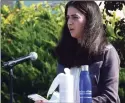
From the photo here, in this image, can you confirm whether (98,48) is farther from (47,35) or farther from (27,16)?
(27,16)

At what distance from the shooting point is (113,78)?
102 inches

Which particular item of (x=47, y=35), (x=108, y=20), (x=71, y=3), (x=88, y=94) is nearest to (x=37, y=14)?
(x=47, y=35)

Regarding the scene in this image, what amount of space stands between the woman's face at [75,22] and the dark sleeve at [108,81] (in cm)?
19

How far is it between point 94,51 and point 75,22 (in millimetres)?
185

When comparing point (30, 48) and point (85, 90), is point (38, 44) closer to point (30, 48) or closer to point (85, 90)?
point (30, 48)

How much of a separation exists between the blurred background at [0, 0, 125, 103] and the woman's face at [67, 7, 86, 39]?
1840 mm

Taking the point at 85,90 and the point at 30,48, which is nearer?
the point at 85,90

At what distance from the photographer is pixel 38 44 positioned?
16.2 feet

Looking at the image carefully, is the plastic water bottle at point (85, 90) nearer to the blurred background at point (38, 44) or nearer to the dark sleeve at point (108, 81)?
the dark sleeve at point (108, 81)

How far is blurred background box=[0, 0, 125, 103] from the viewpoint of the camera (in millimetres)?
4723

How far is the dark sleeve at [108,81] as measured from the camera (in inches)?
101

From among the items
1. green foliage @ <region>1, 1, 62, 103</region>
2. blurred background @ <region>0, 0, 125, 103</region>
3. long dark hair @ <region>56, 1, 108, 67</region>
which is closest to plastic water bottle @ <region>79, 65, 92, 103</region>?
long dark hair @ <region>56, 1, 108, 67</region>

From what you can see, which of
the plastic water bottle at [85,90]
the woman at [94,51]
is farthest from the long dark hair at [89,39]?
the plastic water bottle at [85,90]

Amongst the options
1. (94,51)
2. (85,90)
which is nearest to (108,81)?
(94,51)
